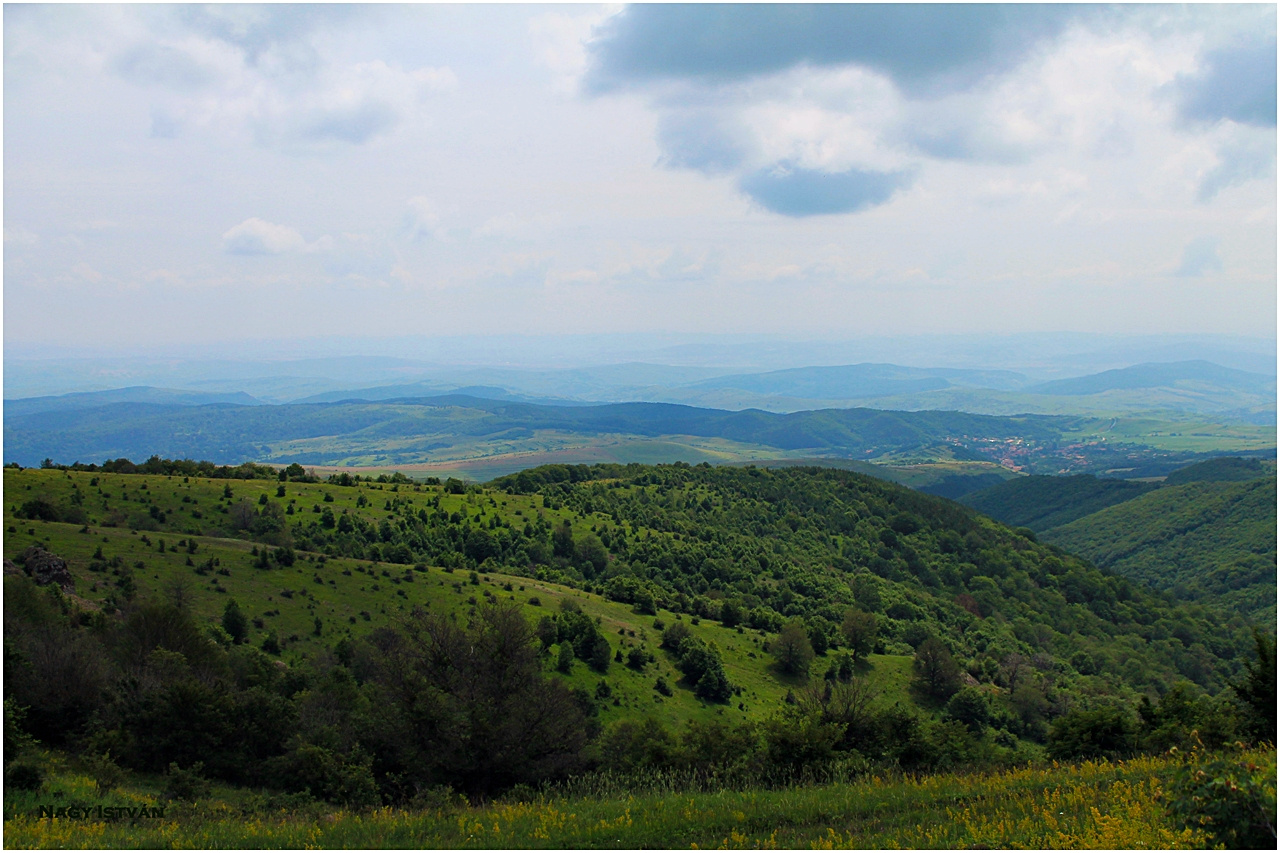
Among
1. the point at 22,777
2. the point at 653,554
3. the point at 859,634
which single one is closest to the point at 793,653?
the point at 859,634

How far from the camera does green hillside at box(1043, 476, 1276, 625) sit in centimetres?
14700

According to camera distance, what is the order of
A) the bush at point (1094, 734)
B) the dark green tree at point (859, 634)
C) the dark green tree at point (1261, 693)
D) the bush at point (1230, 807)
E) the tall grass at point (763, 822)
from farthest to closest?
the dark green tree at point (859, 634) < the bush at point (1094, 734) < the dark green tree at point (1261, 693) < the tall grass at point (763, 822) < the bush at point (1230, 807)

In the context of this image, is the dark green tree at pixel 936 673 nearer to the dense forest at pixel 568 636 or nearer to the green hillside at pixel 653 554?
the dense forest at pixel 568 636

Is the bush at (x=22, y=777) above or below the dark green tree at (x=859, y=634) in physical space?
above

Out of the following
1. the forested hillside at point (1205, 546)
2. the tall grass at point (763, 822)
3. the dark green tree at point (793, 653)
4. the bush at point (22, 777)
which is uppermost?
the tall grass at point (763, 822)

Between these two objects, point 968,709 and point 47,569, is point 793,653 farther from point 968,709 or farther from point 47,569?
point 47,569

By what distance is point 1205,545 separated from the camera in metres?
169

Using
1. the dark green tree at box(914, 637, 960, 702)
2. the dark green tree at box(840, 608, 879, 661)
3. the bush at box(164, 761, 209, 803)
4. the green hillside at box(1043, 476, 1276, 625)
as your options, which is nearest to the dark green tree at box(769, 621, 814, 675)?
the dark green tree at box(840, 608, 879, 661)

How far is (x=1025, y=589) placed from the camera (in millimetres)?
132125

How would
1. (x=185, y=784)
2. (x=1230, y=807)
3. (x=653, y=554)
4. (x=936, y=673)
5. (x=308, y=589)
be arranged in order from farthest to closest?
(x=653, y=554) → (x=936, y=673) → (x=308, y=589) → (x=185, y=784) → (x=1230, y=807)

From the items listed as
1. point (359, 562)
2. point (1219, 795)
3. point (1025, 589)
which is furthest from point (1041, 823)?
point (1025, 589)

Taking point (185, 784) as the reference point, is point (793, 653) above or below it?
below

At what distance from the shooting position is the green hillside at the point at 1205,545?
147000mm

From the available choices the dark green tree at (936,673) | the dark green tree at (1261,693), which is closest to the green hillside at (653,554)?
the dark green tree at (936,673)
